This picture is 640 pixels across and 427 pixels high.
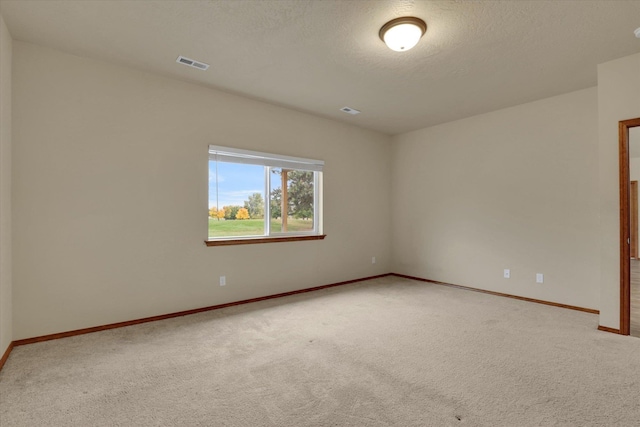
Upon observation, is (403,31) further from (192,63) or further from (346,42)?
(192,63)

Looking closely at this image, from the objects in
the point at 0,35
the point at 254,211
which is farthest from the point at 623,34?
the point at 0,35

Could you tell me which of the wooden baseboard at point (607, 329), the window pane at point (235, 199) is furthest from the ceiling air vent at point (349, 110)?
the wooden baseboard at point (607, 329)

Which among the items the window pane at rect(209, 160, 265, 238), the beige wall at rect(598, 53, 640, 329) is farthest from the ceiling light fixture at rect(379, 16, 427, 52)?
the window pane at rect(209, 160, 265, 238)

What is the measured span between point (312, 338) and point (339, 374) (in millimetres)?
667

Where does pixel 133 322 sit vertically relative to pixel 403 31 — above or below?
below

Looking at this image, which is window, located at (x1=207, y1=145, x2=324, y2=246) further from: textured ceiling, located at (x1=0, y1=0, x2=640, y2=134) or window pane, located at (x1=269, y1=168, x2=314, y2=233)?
textured ceiling, located at (x1=0, y1=0, x2=640, y2=134)

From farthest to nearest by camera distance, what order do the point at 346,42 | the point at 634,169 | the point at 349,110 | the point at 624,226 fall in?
1. the point at 349,110
2. the point at 634,169
3. the point at 624,226
4. the point at 346,42

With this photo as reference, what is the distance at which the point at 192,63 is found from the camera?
298cm

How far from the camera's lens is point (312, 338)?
2.79 m

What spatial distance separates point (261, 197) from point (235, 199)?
15.2 inches

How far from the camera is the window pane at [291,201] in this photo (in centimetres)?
432

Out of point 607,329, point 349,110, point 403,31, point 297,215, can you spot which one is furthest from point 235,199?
point 607,329

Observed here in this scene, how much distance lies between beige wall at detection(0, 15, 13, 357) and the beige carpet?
12.2 inches

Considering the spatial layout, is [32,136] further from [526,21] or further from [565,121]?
[565,121]
